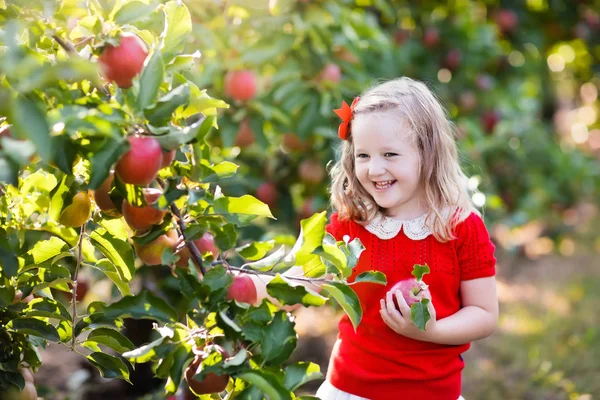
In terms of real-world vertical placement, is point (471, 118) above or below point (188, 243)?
below

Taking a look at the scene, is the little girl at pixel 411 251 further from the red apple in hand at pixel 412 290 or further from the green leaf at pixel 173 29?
the green leaf at pixel 173 29

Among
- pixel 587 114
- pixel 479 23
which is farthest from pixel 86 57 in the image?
pixel 587 114

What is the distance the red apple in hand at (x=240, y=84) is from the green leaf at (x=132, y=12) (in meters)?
1.38

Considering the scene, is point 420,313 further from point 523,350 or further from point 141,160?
point 523,350

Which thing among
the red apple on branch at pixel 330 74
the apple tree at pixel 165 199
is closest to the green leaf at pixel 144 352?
the apple tree at pixel 165 199

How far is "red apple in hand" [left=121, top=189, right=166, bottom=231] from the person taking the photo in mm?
1093

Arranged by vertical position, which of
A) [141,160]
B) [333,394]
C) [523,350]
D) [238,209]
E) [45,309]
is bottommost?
[523,350]

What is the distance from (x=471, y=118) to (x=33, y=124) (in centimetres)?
307

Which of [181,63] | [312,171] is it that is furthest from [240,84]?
[181,63]

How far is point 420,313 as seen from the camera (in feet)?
4.29

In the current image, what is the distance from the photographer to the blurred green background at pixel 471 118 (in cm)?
258

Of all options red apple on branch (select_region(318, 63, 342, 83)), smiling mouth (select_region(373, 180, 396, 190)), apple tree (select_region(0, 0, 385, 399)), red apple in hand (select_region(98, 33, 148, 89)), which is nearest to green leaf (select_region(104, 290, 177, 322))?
apple tree (select_region(0, 0, 385, 399))

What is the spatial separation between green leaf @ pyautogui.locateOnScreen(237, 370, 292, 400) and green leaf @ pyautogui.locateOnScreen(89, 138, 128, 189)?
0.34m

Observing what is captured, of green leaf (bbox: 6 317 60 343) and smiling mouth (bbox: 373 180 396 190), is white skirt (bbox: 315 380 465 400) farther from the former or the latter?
green leaf (bbox: 6 317 60 343)
